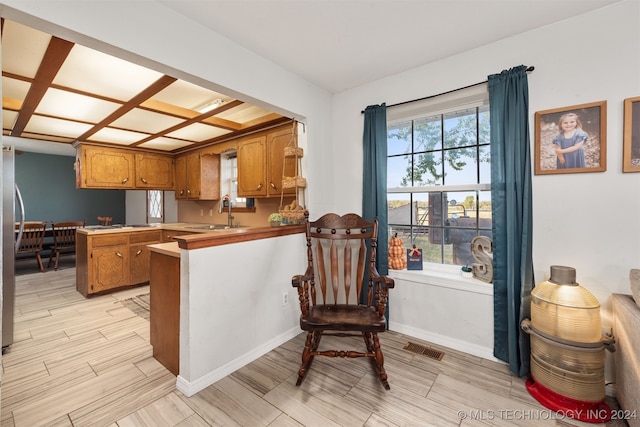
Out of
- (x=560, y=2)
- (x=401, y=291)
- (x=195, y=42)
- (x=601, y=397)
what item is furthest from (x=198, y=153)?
(x=601, y=397)

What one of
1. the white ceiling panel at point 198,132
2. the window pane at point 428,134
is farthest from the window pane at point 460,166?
the white ceiling panel at point 198,132

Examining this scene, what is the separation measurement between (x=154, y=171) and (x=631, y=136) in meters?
5.67

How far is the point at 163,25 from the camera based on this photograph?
67.1 inches

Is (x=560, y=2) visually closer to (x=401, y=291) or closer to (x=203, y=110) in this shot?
(x=401, y=291)

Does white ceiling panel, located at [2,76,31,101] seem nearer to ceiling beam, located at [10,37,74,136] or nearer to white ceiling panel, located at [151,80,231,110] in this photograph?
ceiling beam, located at [10,37,74,136]

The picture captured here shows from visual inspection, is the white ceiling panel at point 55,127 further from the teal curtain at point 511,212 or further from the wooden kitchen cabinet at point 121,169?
the teal curtain at point 511,212

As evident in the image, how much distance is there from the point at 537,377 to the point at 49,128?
5.65m

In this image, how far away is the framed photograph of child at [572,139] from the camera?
1.79m

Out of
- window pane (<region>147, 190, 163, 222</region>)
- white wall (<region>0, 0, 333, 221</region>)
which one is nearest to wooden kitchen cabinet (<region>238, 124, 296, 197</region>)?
white wall (<region>0, 0, 333, 221</region>)

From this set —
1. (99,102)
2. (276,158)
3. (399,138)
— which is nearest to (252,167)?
(276,158)

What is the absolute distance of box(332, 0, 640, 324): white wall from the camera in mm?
1729

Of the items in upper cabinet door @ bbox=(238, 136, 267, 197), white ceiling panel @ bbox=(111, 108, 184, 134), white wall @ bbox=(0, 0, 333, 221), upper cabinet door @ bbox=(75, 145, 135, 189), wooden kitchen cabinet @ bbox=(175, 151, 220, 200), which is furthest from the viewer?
wooden kitchen cabinet @ bbox=(175, 151, 220, 200)

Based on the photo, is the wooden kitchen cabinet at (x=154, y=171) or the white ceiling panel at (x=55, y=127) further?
the wooden kitchen cabinet at (x=154, y=171)

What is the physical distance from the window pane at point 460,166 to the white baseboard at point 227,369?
Result: 2.04 m
